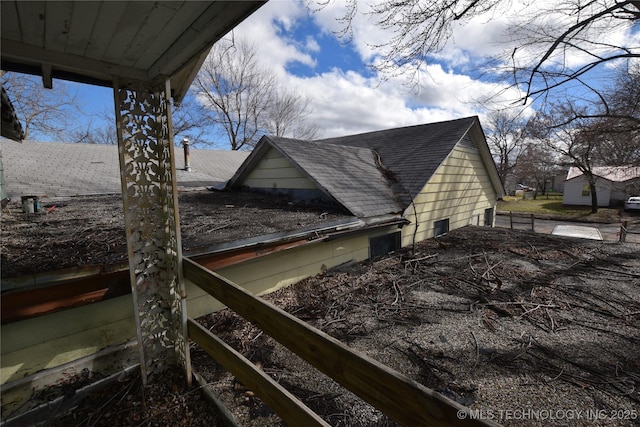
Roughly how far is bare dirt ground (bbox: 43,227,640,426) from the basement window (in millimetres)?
928

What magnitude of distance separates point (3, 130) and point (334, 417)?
8810 millimetres

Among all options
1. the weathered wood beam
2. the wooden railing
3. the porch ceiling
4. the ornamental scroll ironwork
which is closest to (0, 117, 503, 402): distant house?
the ornamental scroll ironwork

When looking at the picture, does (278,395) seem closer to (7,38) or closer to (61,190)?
(7,38)

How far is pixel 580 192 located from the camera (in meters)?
33.8

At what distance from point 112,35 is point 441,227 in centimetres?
952

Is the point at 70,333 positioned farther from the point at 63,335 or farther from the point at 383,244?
the point at 383,244

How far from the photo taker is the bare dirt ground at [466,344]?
2398 mm

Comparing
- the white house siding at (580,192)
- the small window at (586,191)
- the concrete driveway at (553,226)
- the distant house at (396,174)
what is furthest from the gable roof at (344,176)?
the small window at (586,191)

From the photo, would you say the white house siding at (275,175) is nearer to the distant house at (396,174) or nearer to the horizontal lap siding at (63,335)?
the distant house at (396,174)

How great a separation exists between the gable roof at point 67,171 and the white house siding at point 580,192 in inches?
1611

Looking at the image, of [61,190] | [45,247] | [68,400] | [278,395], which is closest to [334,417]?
[278,395]

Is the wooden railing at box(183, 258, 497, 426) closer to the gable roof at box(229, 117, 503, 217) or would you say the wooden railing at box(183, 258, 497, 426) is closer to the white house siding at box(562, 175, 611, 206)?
the gable roof at box(229, 117, 503, 217)

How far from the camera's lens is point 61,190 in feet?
25.9

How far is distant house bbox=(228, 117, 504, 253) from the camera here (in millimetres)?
Result: 6773
